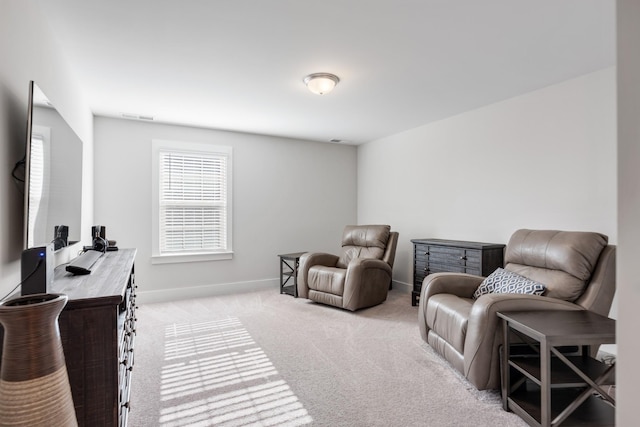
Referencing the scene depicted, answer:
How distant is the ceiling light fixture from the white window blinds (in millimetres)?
2326

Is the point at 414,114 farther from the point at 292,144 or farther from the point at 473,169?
the point at 292,144

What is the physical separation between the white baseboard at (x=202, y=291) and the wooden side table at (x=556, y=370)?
368 centimetres

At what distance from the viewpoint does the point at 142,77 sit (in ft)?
9.74

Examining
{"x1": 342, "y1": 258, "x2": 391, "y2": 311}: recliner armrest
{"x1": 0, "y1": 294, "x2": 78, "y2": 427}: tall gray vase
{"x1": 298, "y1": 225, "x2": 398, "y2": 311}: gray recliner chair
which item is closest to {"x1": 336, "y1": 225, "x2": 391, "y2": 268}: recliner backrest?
{"x1": 298, "y1": 225, "x2": 398, "y2": 311}: gray recliner chair

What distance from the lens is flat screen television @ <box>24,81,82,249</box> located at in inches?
60.0

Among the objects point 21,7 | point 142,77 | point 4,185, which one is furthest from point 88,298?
point 142,77

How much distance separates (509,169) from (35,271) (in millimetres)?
3955

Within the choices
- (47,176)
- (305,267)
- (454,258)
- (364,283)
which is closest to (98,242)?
(47,176)

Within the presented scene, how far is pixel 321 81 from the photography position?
9.66 ft

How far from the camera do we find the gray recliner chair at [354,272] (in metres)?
3.89

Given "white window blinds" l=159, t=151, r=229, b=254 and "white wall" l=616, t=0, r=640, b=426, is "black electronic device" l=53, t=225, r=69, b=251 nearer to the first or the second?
"white window blinds" l=159, t=151, r=229, b=254

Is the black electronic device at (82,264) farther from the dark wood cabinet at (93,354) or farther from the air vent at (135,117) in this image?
the air vent at (135,117)

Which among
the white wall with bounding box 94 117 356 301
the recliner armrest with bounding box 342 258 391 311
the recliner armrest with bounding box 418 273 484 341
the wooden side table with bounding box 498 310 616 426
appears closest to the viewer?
the wooden side table with bounding box 498 310 616 426

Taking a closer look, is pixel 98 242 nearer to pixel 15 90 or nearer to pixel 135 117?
pixel 15 90
